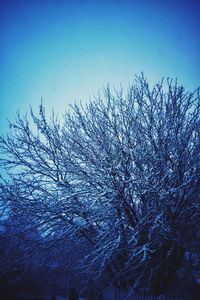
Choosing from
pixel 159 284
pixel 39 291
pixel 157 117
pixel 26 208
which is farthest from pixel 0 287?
pixel 157 117

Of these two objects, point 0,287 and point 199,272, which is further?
point 0,287

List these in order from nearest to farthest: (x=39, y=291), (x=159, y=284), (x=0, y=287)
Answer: (x=159, y=284) → (x=0, y=287) → (x=39, y=291)

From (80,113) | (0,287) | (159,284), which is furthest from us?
(0,287)

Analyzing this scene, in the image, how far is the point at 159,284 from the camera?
539 centimetres

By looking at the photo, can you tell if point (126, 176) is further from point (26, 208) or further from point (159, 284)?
point (159, 284)

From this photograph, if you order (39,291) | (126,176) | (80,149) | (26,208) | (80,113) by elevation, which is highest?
(80,113)

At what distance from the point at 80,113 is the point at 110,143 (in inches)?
60.3

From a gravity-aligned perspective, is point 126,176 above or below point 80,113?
below

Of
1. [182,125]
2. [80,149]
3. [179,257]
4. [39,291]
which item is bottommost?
[39,291]

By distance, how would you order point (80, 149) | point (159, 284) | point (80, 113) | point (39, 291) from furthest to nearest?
point (39, 291), point (80, 113), point (80, 149), point (159, 284)

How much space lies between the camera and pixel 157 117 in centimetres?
573

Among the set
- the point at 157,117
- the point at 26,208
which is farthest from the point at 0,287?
the point at 157,117

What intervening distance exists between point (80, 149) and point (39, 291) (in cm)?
1353

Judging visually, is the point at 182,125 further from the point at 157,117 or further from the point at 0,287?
the point at 0,287
